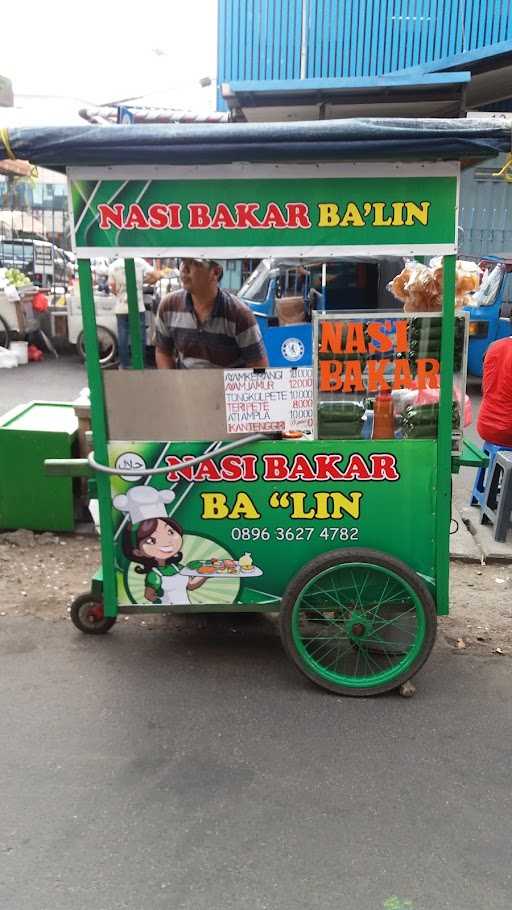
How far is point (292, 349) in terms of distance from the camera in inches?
328

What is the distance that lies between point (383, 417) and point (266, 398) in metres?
0.51

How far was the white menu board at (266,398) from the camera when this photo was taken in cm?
317

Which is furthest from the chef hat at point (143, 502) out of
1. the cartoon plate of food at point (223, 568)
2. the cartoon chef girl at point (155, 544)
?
the cartoon plate of food at point (223, 568)

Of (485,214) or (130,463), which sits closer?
(130,463)

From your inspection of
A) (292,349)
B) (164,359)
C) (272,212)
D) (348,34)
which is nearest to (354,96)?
(348,34)

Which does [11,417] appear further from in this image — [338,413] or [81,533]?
[338,413]

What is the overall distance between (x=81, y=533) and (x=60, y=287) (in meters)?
9.78

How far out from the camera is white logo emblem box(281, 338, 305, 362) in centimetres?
818

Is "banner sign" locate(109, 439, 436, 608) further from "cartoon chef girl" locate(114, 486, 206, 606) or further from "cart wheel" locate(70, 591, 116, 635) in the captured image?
"cart wheel" locate(70, 591, 116, 635)

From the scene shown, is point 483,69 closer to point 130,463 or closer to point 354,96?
point 354,96

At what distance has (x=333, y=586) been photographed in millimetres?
3305

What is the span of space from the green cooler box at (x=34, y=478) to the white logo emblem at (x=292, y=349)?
3.60 m

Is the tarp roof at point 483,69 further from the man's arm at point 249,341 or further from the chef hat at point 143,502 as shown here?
the chef hat at point 143,502

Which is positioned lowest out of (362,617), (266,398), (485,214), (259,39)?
(362,617)
